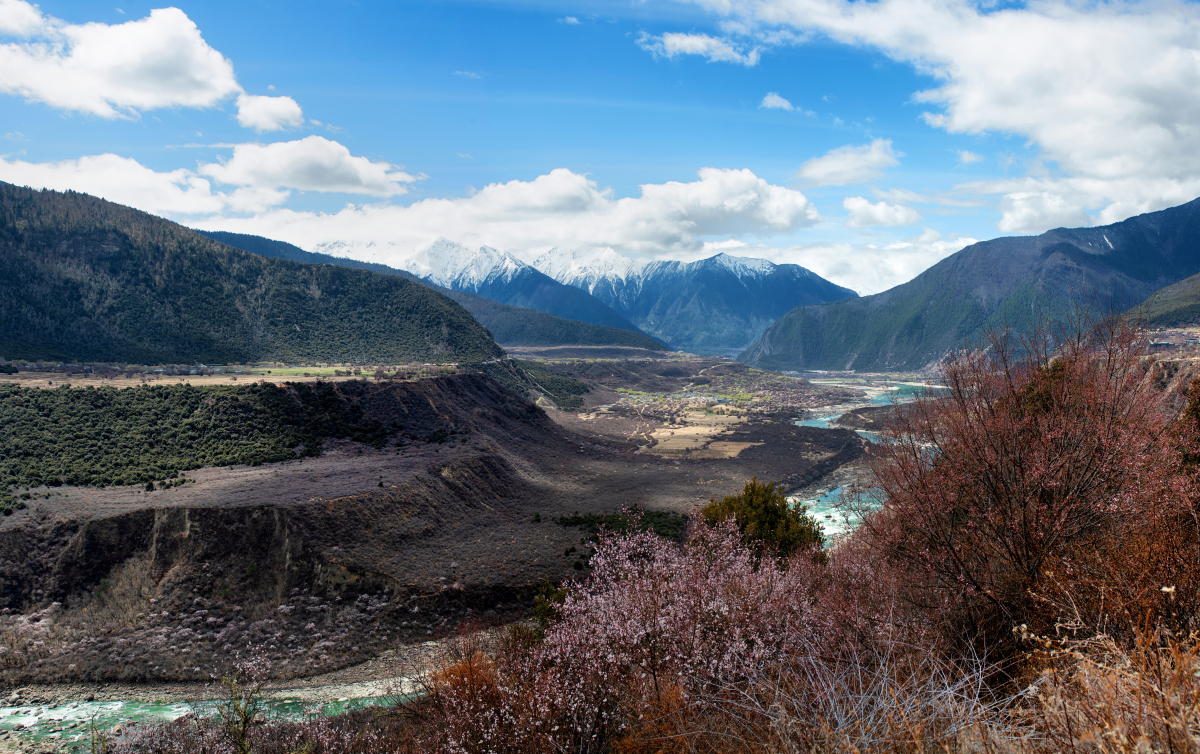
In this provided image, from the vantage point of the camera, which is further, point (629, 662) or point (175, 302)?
point (175, 302)

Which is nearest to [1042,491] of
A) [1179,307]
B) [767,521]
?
[767,521]

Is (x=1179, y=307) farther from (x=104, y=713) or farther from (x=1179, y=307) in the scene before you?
(x=104, y=713)

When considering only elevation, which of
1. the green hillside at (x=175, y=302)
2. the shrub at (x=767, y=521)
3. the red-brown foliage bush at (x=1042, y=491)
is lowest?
the shrub at (x=767, y=521)

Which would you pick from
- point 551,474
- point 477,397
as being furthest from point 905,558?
point 477,397

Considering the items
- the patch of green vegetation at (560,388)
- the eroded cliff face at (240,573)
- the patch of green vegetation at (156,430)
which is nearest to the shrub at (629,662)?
the eroded cliff face at (240,573)

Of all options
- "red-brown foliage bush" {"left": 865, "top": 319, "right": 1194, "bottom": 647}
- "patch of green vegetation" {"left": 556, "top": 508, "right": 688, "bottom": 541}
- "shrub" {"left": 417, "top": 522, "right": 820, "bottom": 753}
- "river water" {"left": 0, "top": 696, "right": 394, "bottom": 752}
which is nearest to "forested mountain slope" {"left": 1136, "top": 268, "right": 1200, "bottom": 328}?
"patch of green vegetation" {"left": 556, "top": 508, "right": 688, "bottom": 541}

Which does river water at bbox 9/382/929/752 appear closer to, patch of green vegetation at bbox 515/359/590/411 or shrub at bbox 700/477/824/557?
shrub at bbox 700/477/824/557

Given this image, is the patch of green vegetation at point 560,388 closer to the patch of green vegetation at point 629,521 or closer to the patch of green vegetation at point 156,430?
the patch of green vegetation at point 156,430
